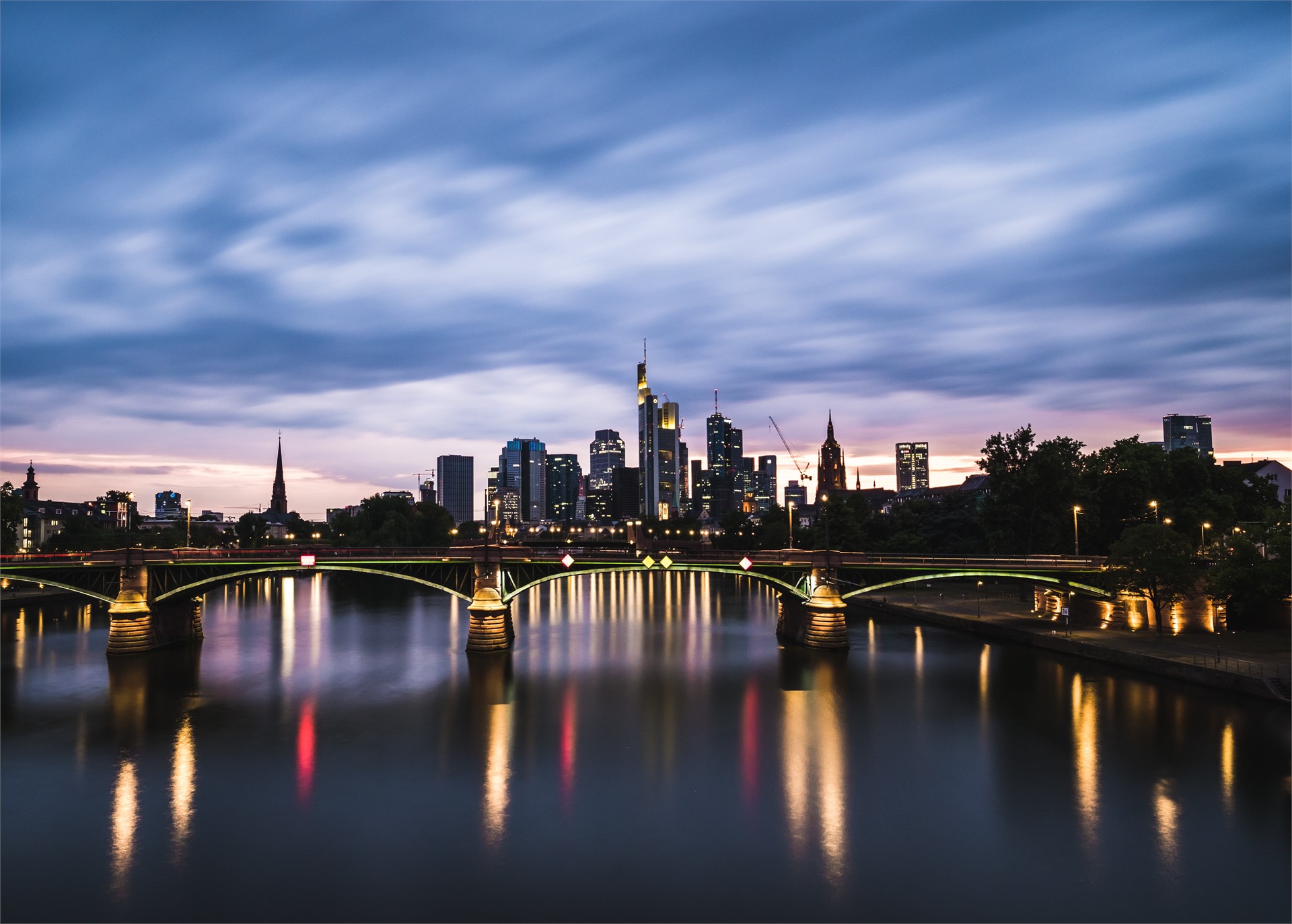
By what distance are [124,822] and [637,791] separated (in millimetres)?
19924

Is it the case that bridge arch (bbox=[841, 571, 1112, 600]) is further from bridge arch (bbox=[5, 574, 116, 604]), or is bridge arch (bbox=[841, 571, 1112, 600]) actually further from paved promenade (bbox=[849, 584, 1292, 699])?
bridge arch (bbox=[5, 574, 116, 604])

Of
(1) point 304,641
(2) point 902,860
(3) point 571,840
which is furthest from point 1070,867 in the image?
(1) point 304,641

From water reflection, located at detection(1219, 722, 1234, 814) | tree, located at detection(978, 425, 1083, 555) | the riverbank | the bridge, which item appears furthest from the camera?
tree, located at detection(978, 425, 1083, 555)

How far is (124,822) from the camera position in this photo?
32.9 meters

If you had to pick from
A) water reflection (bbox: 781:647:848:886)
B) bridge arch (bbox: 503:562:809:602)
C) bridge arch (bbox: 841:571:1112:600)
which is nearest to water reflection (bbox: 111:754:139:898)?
water reflection (bbox: 781:647:848:886)

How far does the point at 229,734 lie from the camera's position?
45.5 m

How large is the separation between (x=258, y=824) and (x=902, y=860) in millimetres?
23649

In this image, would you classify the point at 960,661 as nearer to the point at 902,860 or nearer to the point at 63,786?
the point at 902,860

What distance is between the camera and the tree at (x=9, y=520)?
111 metres

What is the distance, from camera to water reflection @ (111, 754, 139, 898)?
92.3 feet

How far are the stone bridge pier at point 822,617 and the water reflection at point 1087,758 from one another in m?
18.6

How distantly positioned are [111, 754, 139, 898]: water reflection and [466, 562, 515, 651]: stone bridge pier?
30.4m

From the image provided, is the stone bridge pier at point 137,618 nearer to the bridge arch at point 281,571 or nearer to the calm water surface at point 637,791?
the bridge arch at point 281,571

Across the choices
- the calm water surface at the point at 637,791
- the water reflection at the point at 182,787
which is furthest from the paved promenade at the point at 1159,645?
the water reflection at the point at 182,787
